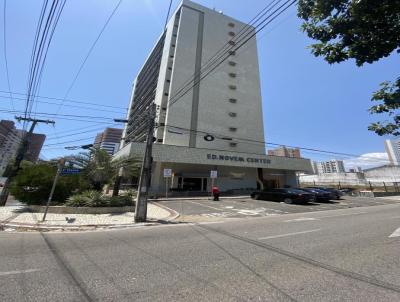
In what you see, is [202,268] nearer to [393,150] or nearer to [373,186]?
[373,186]

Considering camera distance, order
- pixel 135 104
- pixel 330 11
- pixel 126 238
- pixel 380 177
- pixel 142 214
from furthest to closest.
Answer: pixel 135 104 < pixel 380 177 < pixel 142 214 < pixel 126 238 < pixel 330 11

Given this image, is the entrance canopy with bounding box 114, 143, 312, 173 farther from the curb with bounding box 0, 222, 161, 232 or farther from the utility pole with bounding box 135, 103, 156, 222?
the curb with bounding box 0, 222, 161, 232

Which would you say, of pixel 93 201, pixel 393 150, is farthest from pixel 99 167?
pixel 393 150

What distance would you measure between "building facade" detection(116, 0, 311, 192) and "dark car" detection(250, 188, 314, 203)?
9.96 m

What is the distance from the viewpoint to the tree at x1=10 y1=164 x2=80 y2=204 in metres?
14.6

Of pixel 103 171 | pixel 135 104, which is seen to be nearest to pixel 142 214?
pixel 103 171

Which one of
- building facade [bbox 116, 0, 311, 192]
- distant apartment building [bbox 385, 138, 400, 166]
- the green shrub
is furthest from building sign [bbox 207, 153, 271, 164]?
distant apartment building [bbox 385, 138, 400, 166]

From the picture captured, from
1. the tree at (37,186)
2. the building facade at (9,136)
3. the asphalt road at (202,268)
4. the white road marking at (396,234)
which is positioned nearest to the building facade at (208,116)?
the tree at (37,186)

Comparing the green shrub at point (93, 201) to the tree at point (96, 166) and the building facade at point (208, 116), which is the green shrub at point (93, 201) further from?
the building facade at point (208, 116)

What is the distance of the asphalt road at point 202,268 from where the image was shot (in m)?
3.54

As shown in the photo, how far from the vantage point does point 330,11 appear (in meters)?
5.57

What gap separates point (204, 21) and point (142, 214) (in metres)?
46.0

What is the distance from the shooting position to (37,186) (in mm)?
14844

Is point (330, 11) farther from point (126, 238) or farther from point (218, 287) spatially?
point (126, 238)
